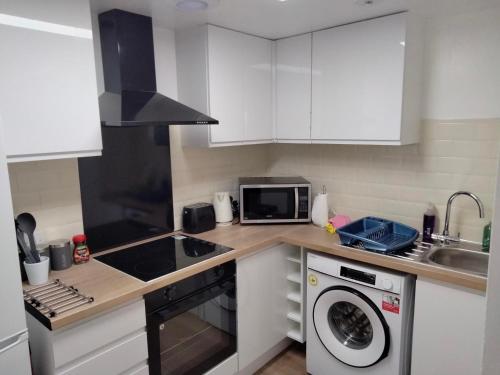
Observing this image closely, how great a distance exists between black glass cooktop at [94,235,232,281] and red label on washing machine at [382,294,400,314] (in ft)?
2.91

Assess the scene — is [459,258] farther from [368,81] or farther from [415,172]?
[368,81]

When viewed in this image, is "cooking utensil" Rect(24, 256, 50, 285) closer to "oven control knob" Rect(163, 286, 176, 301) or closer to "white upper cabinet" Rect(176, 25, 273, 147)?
"oven control knob" Rect(163, 286, 176, 301)

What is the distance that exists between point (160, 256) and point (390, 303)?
1258mm

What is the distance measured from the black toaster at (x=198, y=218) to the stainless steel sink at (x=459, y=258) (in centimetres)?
133

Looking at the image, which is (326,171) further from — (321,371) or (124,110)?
(124,110)

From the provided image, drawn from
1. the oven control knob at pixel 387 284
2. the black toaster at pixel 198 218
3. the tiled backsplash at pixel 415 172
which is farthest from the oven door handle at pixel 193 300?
the tiled backsplash at pixel 415 172

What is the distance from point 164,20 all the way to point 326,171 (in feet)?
4.97

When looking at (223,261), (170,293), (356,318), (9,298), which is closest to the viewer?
(9,298)

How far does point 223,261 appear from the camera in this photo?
1989 mm

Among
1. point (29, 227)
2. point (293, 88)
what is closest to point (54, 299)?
point (29, 227)

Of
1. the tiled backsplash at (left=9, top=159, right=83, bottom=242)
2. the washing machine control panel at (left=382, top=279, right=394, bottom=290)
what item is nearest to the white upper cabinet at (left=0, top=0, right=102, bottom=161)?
the tiled backsplash at (left=9, top=159, right=83, bottom=242)

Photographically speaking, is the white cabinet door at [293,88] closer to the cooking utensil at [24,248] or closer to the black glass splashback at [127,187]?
the black glass splashback at [127,187]

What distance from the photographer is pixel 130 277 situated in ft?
5.66

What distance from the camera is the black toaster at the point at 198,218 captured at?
2402mm
